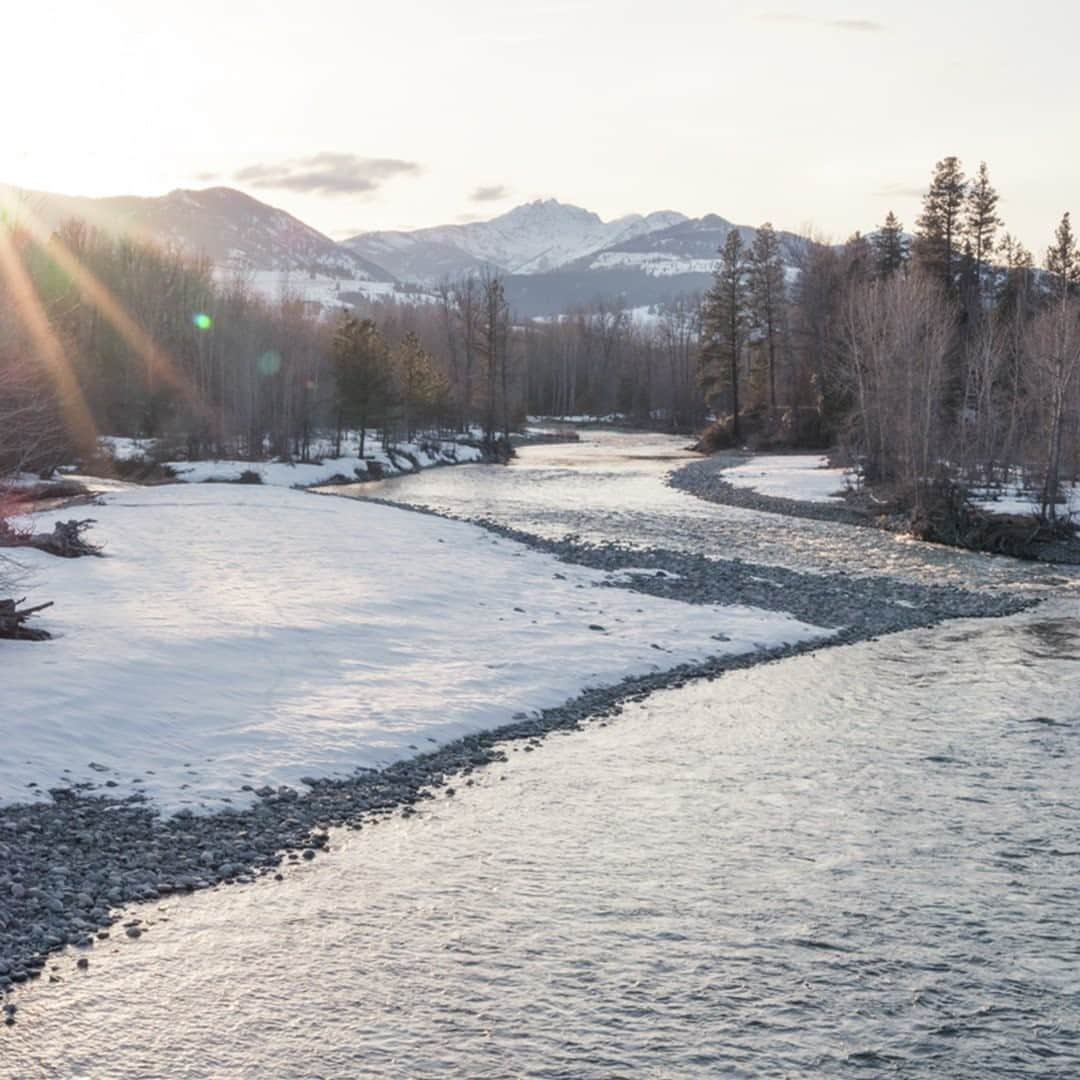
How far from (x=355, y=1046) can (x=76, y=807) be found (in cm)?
460

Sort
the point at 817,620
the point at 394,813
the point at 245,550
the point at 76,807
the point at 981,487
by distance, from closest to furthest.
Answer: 1. the point at 76,807
2. the point at 394,813
3. the point at 817,620
4. the point at 245,550
5. the point at 981,487

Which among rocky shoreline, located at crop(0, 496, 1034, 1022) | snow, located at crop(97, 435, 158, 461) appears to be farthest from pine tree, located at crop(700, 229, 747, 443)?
rocky shoreline, located at crop(0, 496, 1034, 1022)

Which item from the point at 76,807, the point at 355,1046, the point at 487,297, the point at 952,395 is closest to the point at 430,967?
the point at 355,1046

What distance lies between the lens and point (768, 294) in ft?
261

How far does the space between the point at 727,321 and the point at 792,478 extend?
33302mm

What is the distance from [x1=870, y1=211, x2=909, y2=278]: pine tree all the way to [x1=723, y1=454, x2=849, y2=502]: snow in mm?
17587

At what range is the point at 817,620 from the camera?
20312mm

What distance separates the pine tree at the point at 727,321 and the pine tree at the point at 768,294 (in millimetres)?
891

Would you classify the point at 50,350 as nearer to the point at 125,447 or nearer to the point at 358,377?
the point at 125,447

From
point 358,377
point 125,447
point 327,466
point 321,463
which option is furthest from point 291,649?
point 358,377

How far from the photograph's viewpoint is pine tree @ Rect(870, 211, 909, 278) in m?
73.0

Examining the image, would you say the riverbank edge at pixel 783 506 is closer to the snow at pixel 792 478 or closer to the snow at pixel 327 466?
the snow at pixel 792 478

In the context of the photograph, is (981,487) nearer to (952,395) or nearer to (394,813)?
(952,395)

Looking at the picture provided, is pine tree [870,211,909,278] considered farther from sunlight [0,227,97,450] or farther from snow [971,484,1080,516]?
sunlight [0,227,97,450]
